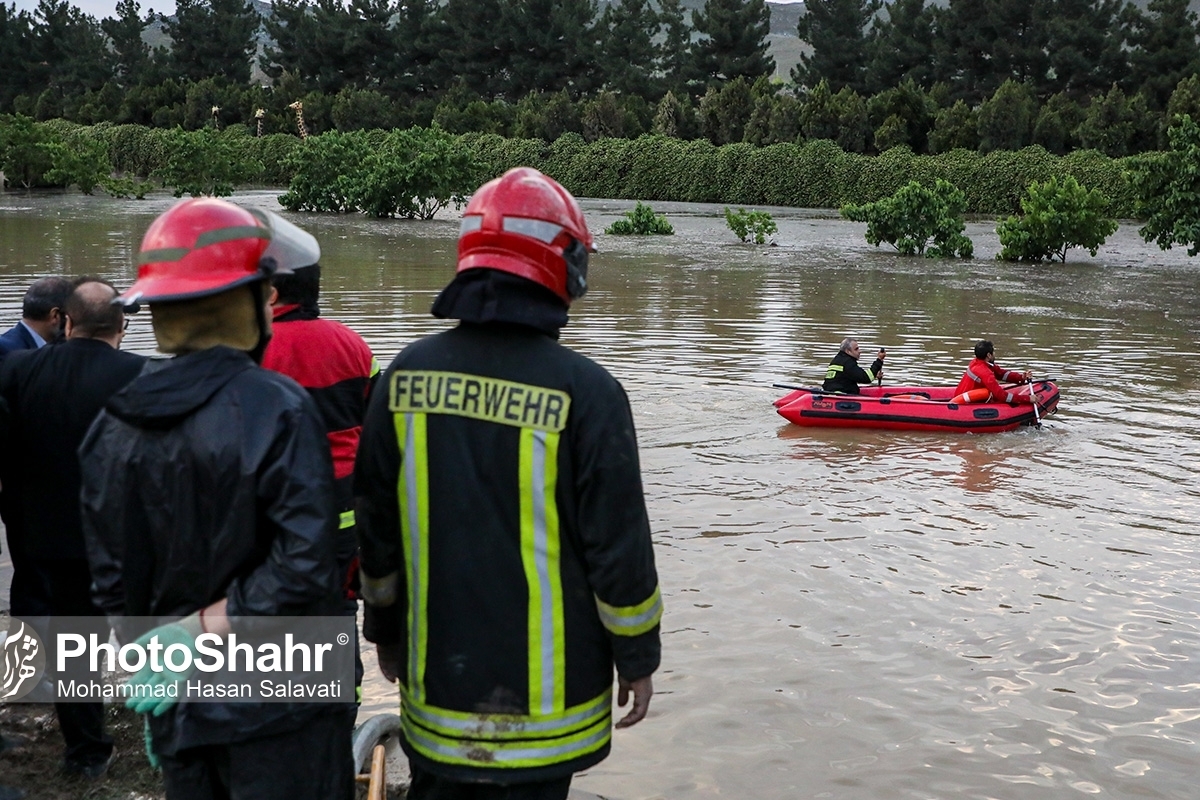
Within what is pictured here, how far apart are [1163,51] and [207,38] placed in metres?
A: 59.4

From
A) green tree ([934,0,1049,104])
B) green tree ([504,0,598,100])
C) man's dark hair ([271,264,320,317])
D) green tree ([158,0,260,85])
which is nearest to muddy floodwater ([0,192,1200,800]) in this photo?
man's dark hair ([271,264,320,317])

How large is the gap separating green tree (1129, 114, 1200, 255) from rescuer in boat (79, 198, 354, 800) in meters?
27.6

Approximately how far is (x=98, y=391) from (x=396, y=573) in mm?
1834

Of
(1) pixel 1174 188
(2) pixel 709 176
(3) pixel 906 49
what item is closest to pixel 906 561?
(1) pixel 1174 188

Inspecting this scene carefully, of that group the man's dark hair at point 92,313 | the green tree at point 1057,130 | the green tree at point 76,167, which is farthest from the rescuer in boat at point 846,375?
the green tree at point 76,167

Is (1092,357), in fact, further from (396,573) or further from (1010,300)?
(396,573)

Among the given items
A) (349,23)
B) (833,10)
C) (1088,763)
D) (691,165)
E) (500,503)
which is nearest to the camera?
(500,503)

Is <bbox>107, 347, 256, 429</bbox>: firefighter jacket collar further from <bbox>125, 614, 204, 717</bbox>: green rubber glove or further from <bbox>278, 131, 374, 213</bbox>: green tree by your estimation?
<bbox>278, 131, 374, 213</bbox>: green tree

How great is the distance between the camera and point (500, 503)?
2955 mm

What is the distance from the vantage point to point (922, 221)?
104 feet

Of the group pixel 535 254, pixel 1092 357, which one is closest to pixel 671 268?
pixel 1092 357

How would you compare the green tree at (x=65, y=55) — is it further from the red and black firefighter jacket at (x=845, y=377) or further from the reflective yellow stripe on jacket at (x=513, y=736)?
the reflective yellow stripe on jacket at (x=513, y=736)

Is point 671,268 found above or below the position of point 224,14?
below

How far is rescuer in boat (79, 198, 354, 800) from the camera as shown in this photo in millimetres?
2727
